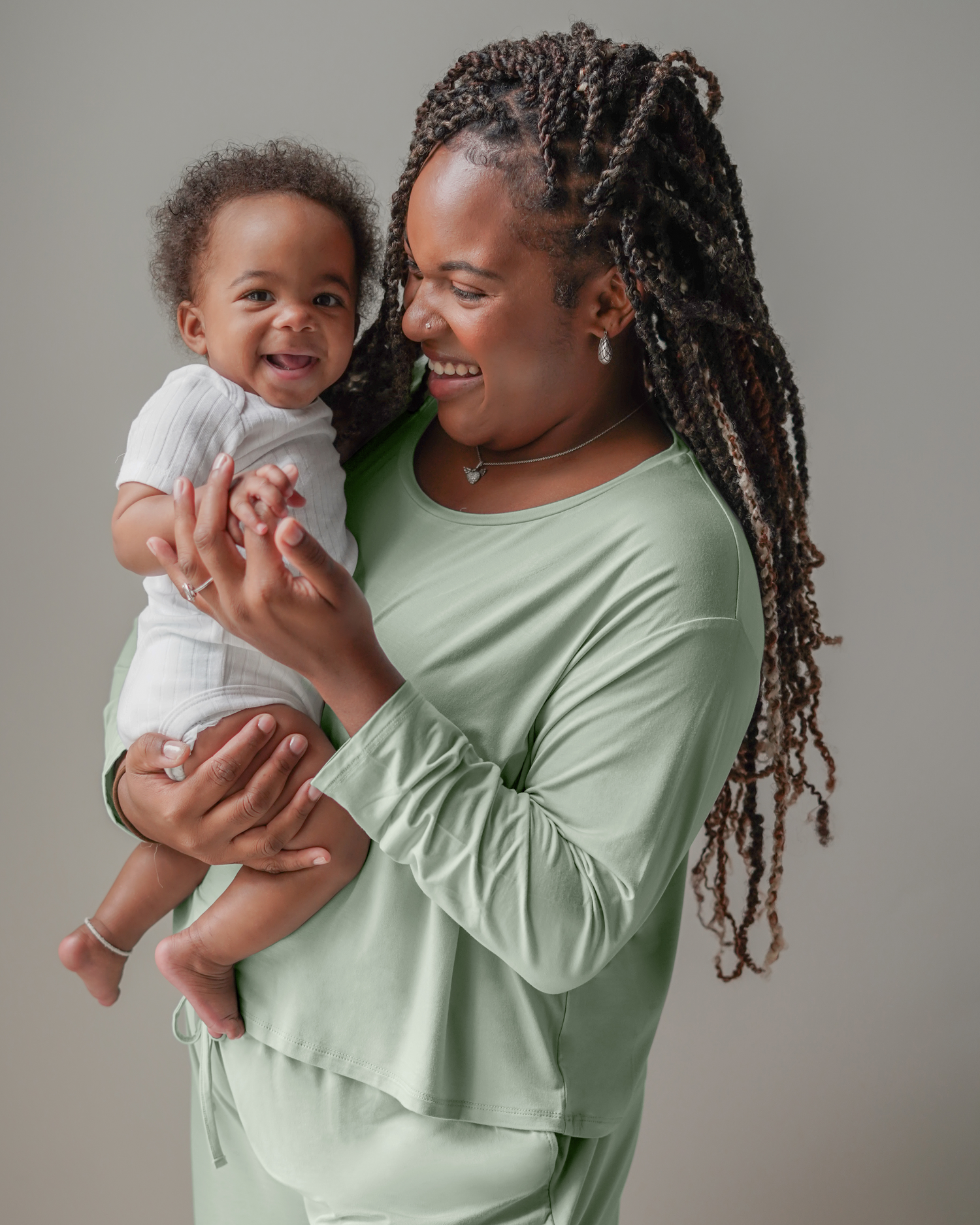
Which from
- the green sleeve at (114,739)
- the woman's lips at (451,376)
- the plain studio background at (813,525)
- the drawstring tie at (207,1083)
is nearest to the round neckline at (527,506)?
the woman's lips at (451,376)

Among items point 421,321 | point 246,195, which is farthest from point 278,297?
point 421,321

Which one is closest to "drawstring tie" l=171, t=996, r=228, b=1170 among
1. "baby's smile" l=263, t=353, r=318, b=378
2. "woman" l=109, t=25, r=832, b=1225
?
"woman" l=109, t=25, r=832, b=1225

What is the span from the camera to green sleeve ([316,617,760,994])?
3.76ft

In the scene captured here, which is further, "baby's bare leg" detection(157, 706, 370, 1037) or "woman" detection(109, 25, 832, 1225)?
"baby's bare leg" detection(157, 706, 370, 1037)

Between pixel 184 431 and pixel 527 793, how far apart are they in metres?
0.54

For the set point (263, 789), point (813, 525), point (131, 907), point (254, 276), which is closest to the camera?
point (263, 789)

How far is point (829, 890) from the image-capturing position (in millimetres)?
2473

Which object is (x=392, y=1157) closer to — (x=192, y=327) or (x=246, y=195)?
(x=192, y=327)

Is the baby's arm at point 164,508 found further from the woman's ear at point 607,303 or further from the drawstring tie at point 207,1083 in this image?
the drawstring tie at point 207,1083

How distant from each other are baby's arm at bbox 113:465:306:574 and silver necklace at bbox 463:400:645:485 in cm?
20

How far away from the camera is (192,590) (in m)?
1.22

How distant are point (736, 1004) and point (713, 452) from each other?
1.59 meters

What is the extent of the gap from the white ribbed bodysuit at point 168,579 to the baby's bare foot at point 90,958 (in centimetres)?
30

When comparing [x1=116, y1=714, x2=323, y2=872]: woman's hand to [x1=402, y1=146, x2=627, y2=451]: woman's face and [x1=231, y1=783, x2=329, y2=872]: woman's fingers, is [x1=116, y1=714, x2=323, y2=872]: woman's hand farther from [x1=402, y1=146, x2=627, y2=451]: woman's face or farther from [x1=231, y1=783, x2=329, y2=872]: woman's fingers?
[x1=402, y1=146, x2=627, y2=451]: woman's face
